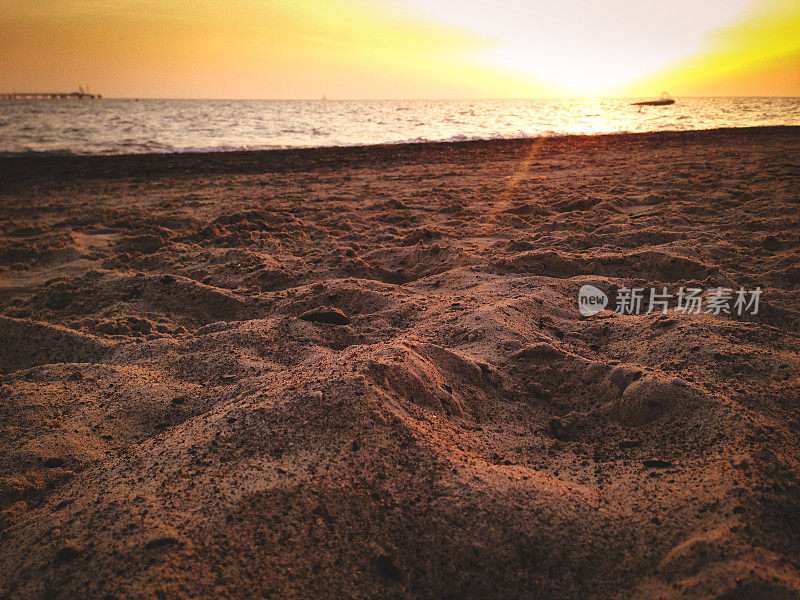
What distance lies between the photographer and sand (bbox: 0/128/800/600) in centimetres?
106

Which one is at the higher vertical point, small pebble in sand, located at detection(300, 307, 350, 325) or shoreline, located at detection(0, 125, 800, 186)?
shoreline, located at detection(0, 125, 800, 186)

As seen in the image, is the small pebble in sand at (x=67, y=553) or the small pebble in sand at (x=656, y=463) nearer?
the small pebble in sand at (x=67, y=553)

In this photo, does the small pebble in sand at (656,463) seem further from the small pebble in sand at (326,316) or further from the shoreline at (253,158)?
the shoreline at (253,158)

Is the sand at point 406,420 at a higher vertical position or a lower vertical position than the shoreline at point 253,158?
lower

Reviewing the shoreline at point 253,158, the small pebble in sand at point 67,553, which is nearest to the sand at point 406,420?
the small pebble in sand at point 67,553

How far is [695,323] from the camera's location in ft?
6.93

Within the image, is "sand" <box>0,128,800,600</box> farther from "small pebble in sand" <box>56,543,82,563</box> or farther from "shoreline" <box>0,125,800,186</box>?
"shoreline" <box>0,125,800,186</box>

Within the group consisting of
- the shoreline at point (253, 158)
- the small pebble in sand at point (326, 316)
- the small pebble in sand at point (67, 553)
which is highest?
the shoreline at point (253, 158)

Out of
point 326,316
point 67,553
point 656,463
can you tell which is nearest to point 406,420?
point 656,463

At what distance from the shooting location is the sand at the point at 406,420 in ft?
3.49

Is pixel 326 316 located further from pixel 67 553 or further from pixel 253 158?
pixel 253 158

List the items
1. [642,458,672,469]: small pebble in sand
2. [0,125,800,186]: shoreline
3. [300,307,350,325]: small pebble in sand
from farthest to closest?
[0,125,800,186]: shoreline
[300,307,350,325]: small pebble in sand
[642,458,672,469]: small pebble in sand

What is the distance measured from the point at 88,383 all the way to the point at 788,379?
273 cm

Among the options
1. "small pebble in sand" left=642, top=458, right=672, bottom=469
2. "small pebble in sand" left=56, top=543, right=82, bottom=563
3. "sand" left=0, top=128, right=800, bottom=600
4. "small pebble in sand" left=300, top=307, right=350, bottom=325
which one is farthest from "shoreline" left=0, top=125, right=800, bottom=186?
"small pebble in sand" left=642, top=458, right=672, bottom=469
